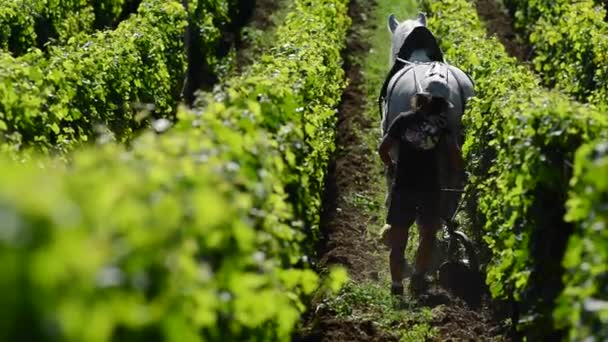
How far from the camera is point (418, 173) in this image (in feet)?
30.6

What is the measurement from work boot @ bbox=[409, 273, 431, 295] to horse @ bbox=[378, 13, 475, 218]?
2.00 ft

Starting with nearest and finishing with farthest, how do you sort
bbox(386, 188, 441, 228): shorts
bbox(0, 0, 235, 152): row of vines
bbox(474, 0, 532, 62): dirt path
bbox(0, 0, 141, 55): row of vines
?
bbox(0, 0, 235, 152): row of vines, bbox(386, 188, 441, 228): shorts, bbox(0, 0, 141, 55): row of vines, bbox(474, 0, 532, 62): dirt path

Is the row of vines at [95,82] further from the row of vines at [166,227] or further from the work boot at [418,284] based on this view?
the work boot at [418,284]

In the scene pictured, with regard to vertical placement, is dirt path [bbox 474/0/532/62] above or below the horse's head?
above

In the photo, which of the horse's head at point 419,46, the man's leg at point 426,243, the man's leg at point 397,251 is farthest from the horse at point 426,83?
the man's leg at point 397,251

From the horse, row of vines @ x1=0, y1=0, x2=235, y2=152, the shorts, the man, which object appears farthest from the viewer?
the horse

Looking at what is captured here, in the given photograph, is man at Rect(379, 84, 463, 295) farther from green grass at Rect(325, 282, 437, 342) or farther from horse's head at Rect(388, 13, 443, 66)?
horse's head at Rect(388, 13, 443, 66)

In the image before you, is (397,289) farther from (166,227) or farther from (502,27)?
(502,27)

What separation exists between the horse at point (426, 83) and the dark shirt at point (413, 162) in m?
0.20

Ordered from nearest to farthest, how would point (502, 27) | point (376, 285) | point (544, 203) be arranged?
point (544, 203) < point (376, 285) < point (502, 27)

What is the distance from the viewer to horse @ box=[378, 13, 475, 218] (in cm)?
991

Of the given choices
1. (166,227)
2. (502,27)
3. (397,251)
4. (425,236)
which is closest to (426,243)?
(425,236)

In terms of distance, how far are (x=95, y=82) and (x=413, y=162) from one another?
3.45 metres

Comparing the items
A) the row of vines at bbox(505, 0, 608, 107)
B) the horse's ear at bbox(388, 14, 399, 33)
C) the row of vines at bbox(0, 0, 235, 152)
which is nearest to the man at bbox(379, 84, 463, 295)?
the row of vines at bbox(505, 0, 608, 107)
